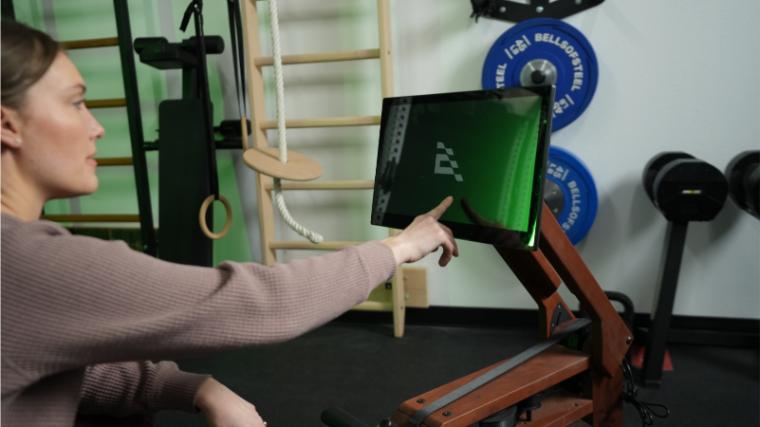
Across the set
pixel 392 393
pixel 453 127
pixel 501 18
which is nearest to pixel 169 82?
pixel 501 18

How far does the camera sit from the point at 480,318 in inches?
93.5

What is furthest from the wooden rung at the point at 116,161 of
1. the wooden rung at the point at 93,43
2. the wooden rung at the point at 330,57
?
the wooden rung at the point at 330,57

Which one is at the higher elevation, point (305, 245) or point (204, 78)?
point (204, 78)

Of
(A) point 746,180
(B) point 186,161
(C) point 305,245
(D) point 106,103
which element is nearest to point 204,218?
(B) point 186,161

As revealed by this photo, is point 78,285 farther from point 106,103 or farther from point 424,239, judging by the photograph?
point 106,103

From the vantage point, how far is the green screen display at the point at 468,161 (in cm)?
86

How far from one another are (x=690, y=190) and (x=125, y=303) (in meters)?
1.73

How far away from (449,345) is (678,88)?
137 centimetres

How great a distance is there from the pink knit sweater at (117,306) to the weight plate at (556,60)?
1.55m

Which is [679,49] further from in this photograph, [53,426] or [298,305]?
[53,426]

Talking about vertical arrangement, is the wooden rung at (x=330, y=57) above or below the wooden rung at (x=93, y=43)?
below

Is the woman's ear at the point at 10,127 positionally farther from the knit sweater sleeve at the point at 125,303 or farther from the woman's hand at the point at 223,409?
the woman's hand at the point at 223,409

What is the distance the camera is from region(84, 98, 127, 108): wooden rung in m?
2.34

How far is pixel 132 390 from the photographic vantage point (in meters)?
0.90
